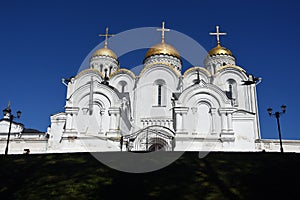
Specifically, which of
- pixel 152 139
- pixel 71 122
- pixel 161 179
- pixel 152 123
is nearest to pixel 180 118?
pixel 152 139

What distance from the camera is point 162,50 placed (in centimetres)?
3023

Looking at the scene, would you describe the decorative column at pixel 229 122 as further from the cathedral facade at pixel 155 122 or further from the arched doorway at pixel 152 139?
the arched doorway at pixel 152 139

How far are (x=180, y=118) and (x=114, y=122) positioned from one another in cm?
415

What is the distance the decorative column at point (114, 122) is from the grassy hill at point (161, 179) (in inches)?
247

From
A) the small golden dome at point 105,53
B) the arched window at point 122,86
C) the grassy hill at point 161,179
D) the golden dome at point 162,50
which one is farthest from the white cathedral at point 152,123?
the small golden dome at point 105,53

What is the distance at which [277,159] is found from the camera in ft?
40.9

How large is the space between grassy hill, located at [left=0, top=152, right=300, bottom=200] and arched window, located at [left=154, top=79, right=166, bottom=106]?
12.9 m

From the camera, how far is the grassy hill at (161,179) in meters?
9.04

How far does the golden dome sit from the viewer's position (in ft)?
99.0

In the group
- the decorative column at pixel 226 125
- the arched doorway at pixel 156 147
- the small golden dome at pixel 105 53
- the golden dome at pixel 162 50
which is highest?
the small golden dome at pixel 105 53

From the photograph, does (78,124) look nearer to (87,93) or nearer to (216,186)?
(87,93)

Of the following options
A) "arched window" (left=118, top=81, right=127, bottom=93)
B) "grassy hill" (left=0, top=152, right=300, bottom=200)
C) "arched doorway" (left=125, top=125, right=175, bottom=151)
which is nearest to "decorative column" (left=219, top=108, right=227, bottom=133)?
"arched doorway" (left=125, top=125, right=175, bottom=151)

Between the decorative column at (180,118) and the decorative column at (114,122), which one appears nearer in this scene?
the decorative column at (180,118)

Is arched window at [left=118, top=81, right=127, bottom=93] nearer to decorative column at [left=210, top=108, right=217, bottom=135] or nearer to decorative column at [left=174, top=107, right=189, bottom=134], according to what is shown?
decorative column at [left=174, top=107, right=189, bottom=134]
